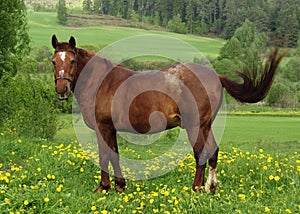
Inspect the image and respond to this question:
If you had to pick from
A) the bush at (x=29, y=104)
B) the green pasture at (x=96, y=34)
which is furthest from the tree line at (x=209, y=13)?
the bush at (x=29, y=104)

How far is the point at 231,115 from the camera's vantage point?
3791 centimetres

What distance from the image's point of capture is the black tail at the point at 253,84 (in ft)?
22.3

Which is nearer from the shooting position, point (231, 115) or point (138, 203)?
point (138, 203)

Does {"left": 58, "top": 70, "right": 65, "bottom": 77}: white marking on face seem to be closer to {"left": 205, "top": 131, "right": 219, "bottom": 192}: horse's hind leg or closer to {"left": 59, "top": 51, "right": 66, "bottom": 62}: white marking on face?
{"left": 59, "top": 51, "right": 66, "bottom": 62}: white marking on face

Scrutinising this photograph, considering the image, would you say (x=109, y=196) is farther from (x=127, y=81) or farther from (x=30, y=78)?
(x=30, y=78)

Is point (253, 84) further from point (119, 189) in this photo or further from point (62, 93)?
point (62, 93)

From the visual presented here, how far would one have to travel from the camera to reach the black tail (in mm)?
6805

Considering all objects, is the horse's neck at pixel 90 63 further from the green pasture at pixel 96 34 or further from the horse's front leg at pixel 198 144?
the green pasture at pixel 96 34

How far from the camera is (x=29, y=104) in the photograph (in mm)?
14203

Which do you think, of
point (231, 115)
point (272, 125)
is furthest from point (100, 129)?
point (231, 115)

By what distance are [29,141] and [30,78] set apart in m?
3.82

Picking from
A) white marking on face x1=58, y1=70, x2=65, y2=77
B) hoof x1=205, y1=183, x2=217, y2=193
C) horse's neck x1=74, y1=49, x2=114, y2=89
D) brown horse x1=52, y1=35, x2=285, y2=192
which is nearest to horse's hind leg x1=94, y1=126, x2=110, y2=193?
brown horse x1=52, y1=35, x2=285, y2=192

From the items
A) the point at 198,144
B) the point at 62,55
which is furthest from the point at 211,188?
the point at 62,55

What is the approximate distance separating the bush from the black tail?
8645 millimetres
